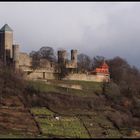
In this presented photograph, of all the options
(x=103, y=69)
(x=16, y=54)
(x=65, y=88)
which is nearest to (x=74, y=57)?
(x=103, y=69)

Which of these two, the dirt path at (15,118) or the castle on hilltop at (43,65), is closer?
the dirt path at (15,118)

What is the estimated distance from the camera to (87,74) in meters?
85.4

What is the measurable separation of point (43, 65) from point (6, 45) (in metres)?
6.44

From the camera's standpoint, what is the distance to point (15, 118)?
202 ft

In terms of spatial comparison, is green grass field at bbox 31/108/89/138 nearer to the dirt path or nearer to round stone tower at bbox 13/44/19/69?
the dirt path

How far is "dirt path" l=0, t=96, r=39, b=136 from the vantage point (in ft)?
185

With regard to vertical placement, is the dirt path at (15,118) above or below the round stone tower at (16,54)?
below

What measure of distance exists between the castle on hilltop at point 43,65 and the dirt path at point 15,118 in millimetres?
10666

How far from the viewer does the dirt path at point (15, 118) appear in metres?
56.5

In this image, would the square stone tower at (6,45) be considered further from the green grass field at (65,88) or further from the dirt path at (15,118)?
the dirt path at (15,118)

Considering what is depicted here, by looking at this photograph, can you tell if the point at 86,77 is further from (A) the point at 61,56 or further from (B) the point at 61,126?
(B) the point at 61,126

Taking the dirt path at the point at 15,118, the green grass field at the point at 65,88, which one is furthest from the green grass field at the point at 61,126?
the green grass field at the point at 65,88

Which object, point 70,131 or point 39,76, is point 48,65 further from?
point 70,131

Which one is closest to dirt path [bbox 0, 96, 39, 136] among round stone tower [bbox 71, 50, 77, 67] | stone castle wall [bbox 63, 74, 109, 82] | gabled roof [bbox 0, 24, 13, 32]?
gabled roof [bbox 0, 24, 13, 32]
